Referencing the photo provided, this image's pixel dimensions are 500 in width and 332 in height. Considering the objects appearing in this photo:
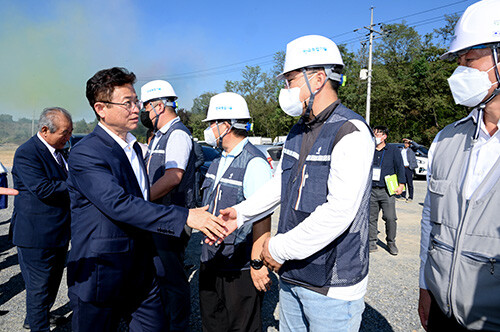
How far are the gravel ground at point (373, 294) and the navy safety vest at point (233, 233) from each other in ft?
4.32

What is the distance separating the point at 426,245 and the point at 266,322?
7.63 feet

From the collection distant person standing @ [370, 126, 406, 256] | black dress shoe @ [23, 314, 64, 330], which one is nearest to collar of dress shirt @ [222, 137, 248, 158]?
black dress shoe @ [23, 314, 64, 330]

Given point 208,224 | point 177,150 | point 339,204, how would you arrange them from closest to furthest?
point 339,204 < point 208,224 < point 177,150

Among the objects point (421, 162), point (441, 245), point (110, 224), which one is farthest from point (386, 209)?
point (421, 162)

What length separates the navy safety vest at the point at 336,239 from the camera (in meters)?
1.67

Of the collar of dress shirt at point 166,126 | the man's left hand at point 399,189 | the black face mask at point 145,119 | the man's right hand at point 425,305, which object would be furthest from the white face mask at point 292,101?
the man's left hand at point 399,189

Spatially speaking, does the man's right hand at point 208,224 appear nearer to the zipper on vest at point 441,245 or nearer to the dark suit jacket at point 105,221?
the dark suit jacket at point 105,221

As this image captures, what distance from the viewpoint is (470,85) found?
157 centimetres

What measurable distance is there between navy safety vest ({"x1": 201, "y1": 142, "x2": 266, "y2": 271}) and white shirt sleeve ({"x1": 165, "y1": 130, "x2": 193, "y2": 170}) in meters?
0.76

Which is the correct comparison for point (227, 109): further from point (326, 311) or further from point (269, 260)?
point (326, 311)

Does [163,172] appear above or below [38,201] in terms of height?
above

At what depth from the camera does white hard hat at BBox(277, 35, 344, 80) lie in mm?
1809

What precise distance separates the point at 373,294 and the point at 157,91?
375 cm

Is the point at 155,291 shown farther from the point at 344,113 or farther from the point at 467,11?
the point at 467,11
